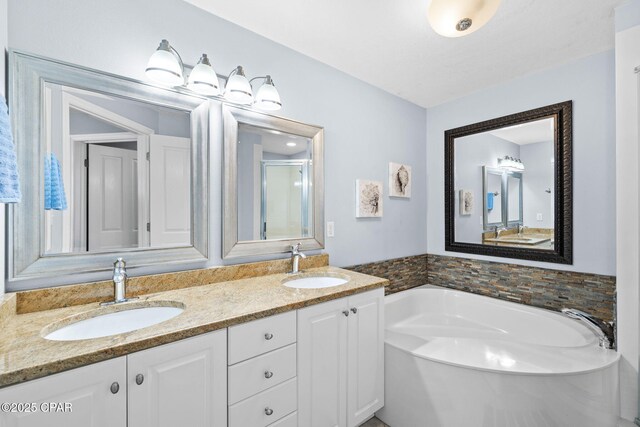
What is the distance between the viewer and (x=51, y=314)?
3.64ft

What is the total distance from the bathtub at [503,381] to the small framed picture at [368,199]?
3.15 feet

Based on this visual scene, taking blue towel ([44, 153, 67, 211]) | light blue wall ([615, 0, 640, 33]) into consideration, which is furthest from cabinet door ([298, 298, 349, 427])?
light blue wall ([615, 0, 640, 33])

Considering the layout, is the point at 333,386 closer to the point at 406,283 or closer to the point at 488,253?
the point at 406,283

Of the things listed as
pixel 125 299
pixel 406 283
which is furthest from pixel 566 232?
pixel 125 299

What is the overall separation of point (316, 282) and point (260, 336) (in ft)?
2.42

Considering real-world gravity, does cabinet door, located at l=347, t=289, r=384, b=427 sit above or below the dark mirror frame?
below

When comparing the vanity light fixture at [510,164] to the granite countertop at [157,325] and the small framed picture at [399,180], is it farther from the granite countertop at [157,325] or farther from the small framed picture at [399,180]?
the granite countertop at [157,325]

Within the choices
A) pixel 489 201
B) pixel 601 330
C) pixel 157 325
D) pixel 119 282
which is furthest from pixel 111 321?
pixel 489 201

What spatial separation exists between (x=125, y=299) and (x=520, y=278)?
109 inches

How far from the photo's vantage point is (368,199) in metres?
2.42

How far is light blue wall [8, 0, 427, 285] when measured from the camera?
4.08 ft

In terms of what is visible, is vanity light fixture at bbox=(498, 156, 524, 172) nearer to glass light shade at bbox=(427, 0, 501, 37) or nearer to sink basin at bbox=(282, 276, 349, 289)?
glass light shade at bbox=(427, 0, 501, 37)

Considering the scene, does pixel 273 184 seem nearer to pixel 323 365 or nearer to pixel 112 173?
pixel 112 173

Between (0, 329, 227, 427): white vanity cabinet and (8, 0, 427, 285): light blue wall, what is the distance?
0.60 m
